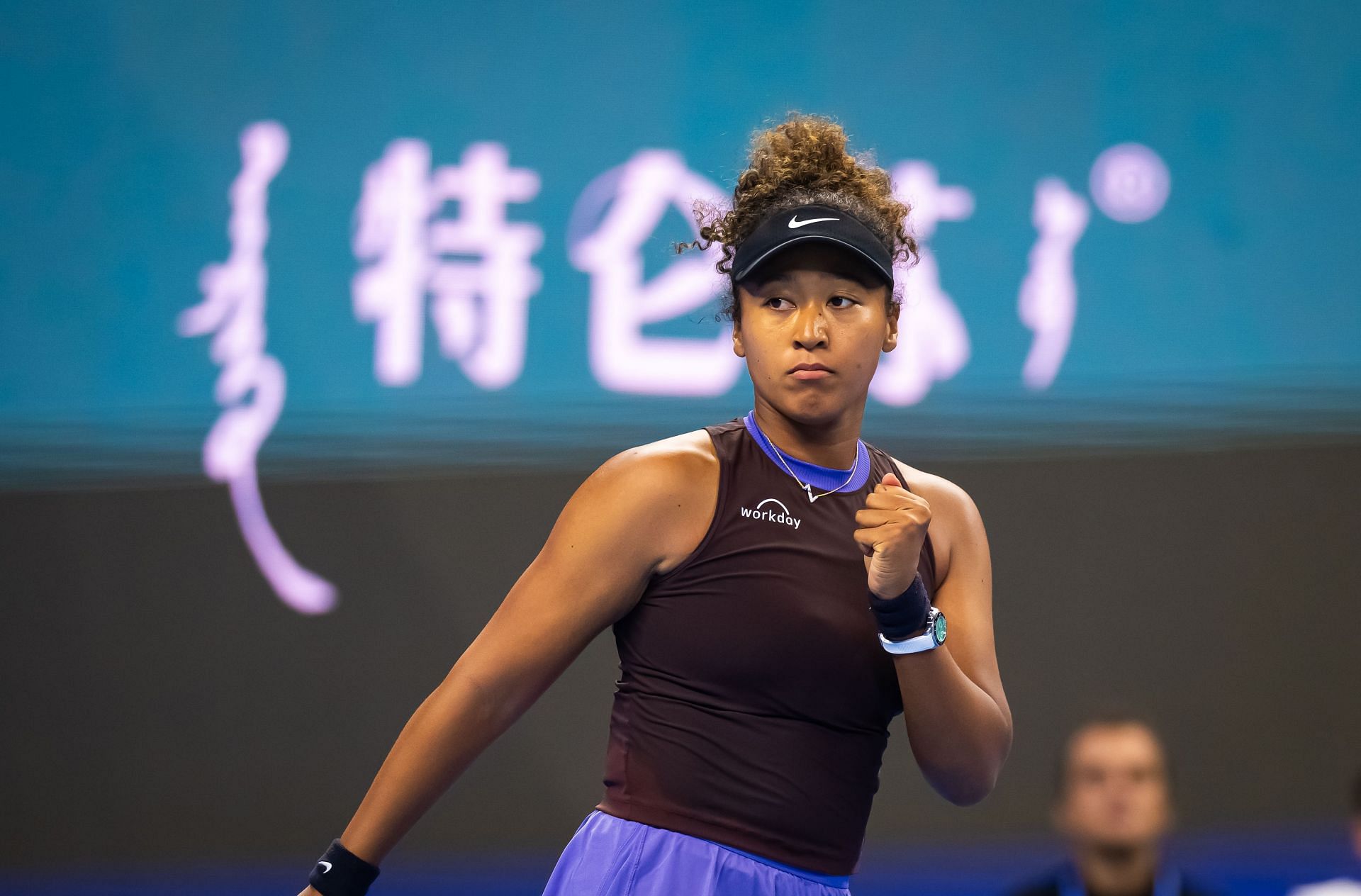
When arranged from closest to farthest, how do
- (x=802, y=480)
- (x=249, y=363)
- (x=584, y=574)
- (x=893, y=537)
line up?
1. (x=893, y=537)
2. (x=584, y=574)
3. (x=802, y=480)
4. (x=249, y=363)

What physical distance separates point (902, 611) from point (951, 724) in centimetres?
16

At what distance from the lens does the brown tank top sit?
1.20 meters

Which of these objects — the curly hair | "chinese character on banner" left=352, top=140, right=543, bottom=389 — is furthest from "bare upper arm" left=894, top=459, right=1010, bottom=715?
"chinese character on banner" left=352, top=140, right=543, bottom=389

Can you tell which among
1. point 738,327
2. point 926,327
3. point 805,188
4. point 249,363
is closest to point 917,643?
point 738,327

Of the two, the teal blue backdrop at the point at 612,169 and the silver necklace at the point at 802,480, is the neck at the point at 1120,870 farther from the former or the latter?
the teal blue backdrop at the point at 612,169

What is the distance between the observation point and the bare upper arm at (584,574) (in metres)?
1.20

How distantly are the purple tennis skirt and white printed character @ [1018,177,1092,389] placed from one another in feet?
6.34

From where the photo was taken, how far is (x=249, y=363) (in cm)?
306

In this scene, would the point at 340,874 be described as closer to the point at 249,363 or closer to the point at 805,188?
the point at 805,188

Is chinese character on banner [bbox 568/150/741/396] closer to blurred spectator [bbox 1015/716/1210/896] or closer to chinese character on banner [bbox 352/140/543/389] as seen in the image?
chinese character on banner [bbox 352/140/543/389]

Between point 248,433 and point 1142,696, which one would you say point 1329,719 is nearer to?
point 1142,696

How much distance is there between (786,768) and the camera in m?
1.21

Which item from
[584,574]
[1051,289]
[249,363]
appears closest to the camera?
[584,574]

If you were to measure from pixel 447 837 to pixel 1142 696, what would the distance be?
1.61m
